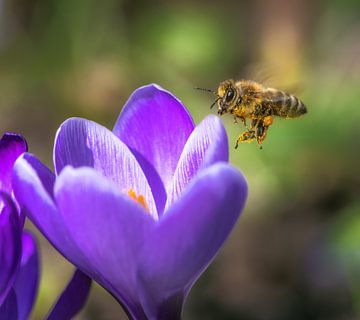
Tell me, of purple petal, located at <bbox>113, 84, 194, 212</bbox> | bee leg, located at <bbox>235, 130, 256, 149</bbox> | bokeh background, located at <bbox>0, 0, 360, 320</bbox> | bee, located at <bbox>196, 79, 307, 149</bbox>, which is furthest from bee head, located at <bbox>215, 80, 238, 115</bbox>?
bokeh background, located at <bbox>0, 0, 360, 320</bbox>

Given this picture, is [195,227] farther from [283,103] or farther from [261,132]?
[283,103]

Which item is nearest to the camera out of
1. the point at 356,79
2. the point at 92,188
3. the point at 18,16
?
the point at 92,188

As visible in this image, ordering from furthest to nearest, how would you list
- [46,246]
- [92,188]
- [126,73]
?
[126,73] < [46,246] < [92,188]

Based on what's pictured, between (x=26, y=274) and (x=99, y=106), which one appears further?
(x=99, y=106)

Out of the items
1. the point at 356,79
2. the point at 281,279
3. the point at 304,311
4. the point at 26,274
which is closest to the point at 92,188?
the point at 26,274

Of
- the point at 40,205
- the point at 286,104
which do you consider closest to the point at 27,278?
the point at 40,205

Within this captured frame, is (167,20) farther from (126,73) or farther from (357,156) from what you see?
(357,156)
